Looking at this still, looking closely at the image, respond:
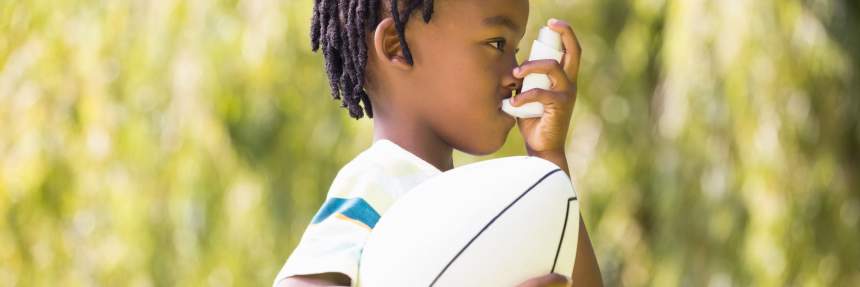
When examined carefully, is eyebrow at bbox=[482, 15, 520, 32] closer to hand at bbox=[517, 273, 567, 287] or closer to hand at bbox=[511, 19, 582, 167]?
hand at bbox=[511, 19, 582, 167]

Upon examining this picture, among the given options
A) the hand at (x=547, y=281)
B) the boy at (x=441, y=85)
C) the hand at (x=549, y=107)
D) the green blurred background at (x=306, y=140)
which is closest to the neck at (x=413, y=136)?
the boy at (x=441, y=85)

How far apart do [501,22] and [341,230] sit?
333 mm

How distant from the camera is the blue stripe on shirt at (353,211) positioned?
1439mm

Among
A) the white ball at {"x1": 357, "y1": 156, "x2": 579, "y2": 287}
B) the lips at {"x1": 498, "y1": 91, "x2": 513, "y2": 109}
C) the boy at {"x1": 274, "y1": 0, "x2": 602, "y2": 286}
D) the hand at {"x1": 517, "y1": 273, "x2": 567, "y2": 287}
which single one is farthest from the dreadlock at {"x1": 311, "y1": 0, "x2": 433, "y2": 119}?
the hand at {"x1": 517, "y1": 273, "x2": 567, "y2": 287}

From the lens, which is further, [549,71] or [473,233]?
[549,71]

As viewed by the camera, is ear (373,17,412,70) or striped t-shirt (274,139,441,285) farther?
ear (373,17,412,70)

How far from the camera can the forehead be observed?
156 centimetres

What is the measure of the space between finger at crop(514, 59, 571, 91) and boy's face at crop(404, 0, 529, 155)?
31 mm

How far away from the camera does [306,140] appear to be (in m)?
4.12

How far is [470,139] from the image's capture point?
1.59 metres

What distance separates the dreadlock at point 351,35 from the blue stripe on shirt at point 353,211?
206 mm

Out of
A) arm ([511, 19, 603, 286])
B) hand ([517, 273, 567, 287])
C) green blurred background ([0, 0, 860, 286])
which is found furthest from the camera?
green blurred background ([0, 0, 860, 286])

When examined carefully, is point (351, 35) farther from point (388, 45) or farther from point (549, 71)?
point (549, 71)

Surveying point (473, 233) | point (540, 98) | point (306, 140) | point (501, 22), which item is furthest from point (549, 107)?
point (306, 140)
